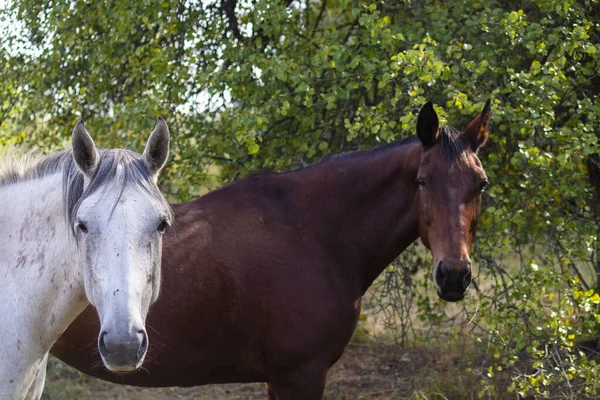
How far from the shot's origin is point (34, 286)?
286 centimetres

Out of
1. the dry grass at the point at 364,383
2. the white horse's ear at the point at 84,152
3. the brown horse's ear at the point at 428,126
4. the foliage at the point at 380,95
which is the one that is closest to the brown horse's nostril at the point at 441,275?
the brown horse's ear at the point at 428,126

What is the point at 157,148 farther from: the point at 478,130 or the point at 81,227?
the point at 478,130

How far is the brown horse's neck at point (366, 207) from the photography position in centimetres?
389

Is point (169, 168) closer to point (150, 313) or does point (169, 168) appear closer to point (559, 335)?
point (150, 313)

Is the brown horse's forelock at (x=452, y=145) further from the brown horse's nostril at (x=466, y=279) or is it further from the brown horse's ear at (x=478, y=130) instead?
the brown horse's nostril at (x=466, y=279)

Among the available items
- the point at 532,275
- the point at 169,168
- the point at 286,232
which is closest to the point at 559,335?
the point at 532,275

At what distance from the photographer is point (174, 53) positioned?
224 inches

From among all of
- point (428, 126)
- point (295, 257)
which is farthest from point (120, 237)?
point (428, 126)

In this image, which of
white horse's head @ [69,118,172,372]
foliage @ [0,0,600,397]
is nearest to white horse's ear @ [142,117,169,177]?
white horse's head @ [69,118,172,372]

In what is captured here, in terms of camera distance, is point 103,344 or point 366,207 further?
point 366,207

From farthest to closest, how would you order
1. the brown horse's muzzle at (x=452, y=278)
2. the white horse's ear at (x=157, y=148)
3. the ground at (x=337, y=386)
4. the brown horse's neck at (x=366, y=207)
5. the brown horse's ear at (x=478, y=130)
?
the ground at (x=337, y=386), the brown horse's neck at (x=366, y=207), the brown horse's ear at (x=478, y=130), the brown horse's muzzle at (x=452, y=278), the white horse's ear at (x=157, y=148)

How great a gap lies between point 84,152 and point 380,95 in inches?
136

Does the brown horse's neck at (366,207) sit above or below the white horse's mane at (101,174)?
below

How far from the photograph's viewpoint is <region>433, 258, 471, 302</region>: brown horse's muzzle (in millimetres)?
3447
